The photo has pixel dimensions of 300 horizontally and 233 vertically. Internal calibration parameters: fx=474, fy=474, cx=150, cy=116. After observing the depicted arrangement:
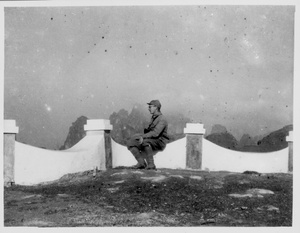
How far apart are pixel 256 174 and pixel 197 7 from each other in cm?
383

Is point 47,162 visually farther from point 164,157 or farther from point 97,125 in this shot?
point 164,157

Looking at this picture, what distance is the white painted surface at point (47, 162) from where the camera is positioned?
31.3 ft

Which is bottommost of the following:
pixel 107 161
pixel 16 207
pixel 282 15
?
pixel 16 207

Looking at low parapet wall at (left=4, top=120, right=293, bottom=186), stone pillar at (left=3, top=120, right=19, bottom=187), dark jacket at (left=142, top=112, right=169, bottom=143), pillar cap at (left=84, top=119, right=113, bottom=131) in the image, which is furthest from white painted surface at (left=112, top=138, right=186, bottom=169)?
stone pillar at (left=3, top=120, right=19, bottom=187)

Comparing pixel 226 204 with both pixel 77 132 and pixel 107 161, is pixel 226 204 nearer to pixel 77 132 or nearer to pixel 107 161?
pixel 107 161

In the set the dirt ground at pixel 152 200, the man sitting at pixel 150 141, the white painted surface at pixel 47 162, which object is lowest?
the dirt ground at pixel 152 200

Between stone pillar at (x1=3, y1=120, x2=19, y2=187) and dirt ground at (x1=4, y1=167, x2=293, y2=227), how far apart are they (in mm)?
267

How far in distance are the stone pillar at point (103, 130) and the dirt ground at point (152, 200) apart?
97 cm

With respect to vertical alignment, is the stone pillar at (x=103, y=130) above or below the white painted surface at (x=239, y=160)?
above

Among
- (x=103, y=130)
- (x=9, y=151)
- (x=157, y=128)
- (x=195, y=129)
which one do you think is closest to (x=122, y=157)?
(x=103, y=130)

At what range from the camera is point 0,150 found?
9.37m

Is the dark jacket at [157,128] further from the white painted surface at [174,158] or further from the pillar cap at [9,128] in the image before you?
the pillar cap at [9,128]

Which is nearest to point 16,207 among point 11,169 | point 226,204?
point 11,169

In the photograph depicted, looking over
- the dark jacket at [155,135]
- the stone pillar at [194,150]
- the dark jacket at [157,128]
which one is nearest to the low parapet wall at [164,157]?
the stone pillar at [194,150]
